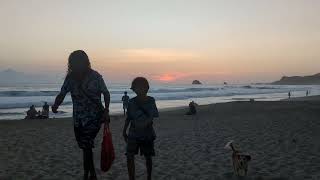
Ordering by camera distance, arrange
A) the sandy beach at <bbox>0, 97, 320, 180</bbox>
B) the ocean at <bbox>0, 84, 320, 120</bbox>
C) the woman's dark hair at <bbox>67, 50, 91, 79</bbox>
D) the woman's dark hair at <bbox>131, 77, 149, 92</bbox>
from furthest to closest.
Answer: the ocean at <bbox>0, 84, 320, 120</bbox> → the sandy beach at <bbox>0, 97, 320, 180</bbox> → the woman's dark hair at <bbox>131, 77, 149, 92</bbox> → the woman's dark hair at <bbox>67, 50, 91, 79</bbox>

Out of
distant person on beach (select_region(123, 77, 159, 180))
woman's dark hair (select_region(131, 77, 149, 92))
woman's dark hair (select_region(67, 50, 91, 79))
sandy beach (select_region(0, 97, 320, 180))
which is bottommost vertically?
sandy beach (select_region(0, 97, 320, 180))

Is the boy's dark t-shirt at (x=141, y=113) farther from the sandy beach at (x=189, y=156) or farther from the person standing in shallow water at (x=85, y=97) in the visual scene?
the sandy beach at (x=189, y=156)

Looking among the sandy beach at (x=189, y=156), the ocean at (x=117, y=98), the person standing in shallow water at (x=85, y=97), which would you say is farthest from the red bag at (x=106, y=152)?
the ocean at (x=117, y=98)

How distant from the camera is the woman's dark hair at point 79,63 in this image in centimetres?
605

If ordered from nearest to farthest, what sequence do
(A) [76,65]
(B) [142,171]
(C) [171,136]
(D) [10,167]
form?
(A) [76,65]
(B) [142,171]
(D) [10,167]
(C) [171,136]

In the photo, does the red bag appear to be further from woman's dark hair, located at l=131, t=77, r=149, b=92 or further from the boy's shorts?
woman's dark hair, located at l=131, t=77, r=149, b=92

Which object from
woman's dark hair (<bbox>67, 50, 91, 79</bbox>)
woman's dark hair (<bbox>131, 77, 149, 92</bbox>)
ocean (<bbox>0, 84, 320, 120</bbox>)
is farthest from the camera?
ocean (<bbox>0, 84, 320, 120</bbox>)

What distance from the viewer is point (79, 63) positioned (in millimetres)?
6043

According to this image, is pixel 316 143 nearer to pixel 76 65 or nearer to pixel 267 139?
pixel 267 139

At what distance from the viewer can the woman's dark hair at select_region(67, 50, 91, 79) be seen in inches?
238

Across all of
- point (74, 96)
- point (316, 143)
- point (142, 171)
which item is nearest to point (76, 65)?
point (74, 96)

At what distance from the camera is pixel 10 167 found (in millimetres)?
8938

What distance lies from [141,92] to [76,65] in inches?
38.6

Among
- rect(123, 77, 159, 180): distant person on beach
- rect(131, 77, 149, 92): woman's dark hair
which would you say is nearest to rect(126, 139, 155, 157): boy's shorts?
rect(123, 77, 159, 180): distant person on beach
